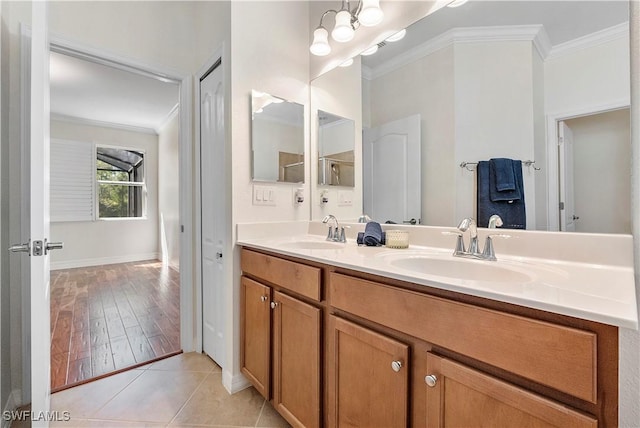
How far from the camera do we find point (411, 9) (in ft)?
4.77

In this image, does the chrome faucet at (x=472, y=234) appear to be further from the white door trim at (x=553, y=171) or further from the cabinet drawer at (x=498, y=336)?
the cabinet drawer at (x=498, y=336)

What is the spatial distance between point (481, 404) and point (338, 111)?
1.73m

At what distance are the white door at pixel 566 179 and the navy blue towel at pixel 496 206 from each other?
0.12 m

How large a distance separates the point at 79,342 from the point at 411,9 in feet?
10.4

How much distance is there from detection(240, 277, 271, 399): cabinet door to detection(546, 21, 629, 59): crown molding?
150 centimetres

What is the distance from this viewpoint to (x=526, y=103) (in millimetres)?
1109

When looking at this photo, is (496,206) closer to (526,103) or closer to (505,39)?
(526,103)

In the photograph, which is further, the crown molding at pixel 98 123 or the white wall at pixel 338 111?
the crown molding at pixel 98 123

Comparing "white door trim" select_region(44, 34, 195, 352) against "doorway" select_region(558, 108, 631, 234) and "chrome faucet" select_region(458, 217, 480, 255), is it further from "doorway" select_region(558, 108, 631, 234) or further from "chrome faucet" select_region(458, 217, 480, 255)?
"doorway" select_region(558, 108, 631, 234)

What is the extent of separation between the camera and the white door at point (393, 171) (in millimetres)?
1475

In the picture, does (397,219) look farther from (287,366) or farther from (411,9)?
(411,9)

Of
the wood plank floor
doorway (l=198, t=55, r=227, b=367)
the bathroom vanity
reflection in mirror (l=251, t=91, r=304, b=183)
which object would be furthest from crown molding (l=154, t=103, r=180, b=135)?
the bathroom vanity

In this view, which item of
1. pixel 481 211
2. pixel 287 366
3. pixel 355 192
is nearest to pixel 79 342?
pixel 287 366

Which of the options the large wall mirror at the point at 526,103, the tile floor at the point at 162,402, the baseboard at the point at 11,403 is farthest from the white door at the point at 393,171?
the baseboard at the point at 11,403
